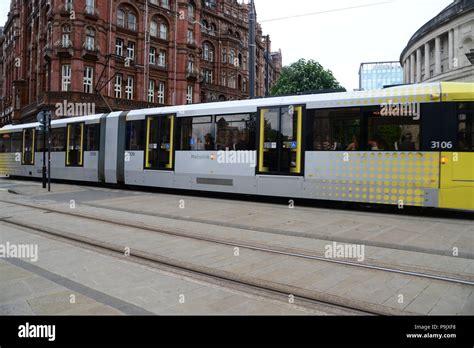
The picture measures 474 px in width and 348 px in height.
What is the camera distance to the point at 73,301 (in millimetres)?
4516

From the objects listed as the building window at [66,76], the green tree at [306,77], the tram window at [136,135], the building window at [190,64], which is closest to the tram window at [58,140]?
the tram window at [136,135]

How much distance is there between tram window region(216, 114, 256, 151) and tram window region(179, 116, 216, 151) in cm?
41

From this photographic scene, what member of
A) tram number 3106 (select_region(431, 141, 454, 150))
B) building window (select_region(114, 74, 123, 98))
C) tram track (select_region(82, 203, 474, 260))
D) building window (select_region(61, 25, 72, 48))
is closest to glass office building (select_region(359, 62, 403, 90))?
building window (select_region(114, 74, 123, 98))

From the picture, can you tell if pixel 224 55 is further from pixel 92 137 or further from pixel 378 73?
→ pixel 378 73

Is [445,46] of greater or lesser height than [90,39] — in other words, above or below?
above

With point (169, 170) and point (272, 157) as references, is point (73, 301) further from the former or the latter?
point (169, 170)

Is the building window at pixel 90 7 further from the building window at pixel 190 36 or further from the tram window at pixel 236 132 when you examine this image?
the tram window at pixel 236 132

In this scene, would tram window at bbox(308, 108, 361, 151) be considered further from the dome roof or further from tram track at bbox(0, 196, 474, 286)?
the dome roof

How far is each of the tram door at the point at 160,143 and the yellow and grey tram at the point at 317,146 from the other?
0.04m

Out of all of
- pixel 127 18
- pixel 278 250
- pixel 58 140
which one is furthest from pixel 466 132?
pixel 127 18

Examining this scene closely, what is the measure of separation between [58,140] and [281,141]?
1434 centimetres

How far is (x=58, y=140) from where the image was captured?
21.9 meters

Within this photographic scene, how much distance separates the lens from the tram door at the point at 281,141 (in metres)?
12.8
